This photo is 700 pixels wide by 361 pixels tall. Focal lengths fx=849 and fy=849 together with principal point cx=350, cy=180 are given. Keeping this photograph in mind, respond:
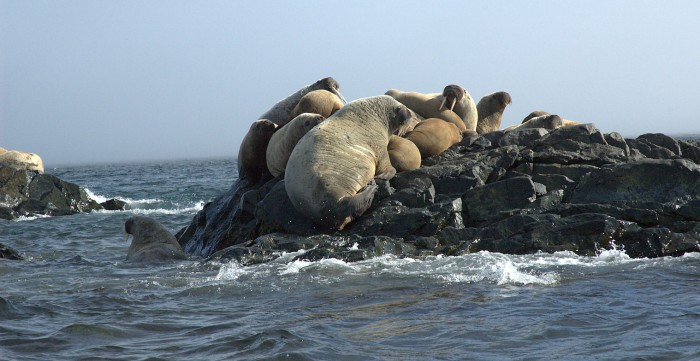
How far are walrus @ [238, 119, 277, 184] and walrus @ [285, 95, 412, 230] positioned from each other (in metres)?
1.26

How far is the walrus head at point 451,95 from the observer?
14.1 metres

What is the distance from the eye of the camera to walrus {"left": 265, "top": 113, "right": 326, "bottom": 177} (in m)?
11.5

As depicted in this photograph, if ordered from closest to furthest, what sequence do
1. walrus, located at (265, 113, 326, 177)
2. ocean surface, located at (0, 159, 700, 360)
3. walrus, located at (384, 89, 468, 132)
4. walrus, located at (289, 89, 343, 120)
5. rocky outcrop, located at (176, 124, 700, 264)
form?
1. ocean surface, located at (0, 159, 700, 360)
2. rocky outcrop, located at (176, 124, 700, 264)
3. walrus, located at (265, 113, 326, 177)
4. walrus, located at (289, 89, 343, 120)
5. walrus, located at (384, 89, 468, 132)

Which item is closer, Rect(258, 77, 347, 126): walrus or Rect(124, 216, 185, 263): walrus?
Rect(124, 216, 185, 263): walrus

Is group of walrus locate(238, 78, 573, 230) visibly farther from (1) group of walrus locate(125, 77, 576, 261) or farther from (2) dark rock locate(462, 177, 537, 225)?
(2) dark rock locate(462, 177, 537, 225)

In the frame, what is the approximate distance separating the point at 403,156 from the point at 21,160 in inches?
749

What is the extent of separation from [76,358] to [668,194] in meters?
7.03

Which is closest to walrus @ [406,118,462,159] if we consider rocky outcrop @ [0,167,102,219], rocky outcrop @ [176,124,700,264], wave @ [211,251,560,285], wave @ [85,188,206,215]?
rocky outcrop @ [176,124,700,264]

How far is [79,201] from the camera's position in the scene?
23859 mm

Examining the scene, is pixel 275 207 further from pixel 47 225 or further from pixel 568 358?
pixel 47 225

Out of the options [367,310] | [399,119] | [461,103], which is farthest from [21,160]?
[367,310]

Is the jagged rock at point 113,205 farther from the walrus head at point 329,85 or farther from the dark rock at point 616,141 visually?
the dark rock at point 616,141

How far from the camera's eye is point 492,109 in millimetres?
16406

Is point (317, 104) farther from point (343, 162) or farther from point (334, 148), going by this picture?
point (343, 162)
